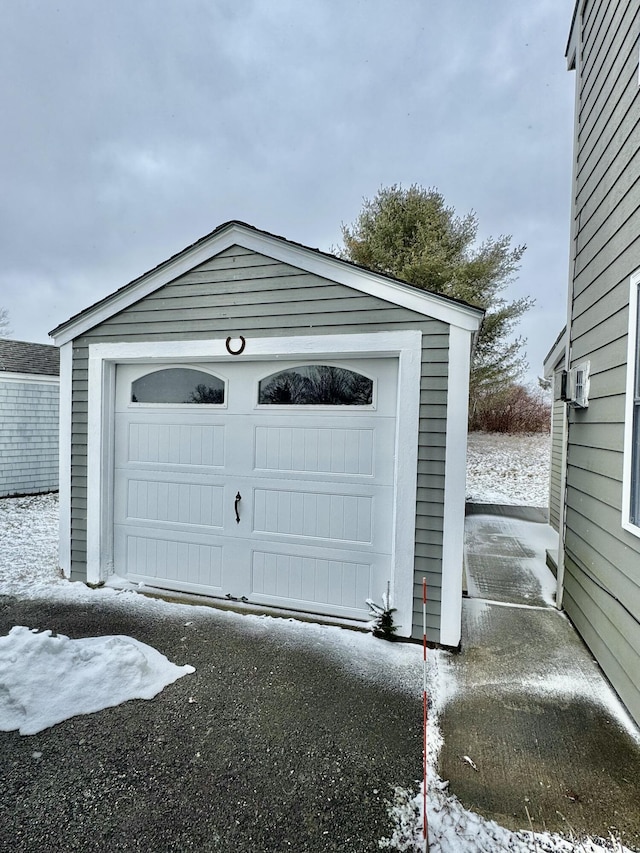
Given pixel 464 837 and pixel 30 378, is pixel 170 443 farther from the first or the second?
pixel 30 378

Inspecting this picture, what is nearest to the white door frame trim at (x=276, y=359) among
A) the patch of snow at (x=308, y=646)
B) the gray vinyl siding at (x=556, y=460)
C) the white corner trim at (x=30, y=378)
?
the patch of snow at (x=308, y=646)

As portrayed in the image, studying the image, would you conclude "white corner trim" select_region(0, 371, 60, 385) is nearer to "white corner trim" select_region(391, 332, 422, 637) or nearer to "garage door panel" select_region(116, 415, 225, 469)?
"garage door panel" select_region(116, 415, 225, 469)

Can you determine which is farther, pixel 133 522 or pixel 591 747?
pixel 133 522

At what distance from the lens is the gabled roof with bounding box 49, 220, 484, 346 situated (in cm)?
320

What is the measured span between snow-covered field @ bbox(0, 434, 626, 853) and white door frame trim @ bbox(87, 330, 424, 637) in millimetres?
433

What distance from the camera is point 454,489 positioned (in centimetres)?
321

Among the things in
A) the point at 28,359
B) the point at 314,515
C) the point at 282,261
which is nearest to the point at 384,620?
the point at 314,515

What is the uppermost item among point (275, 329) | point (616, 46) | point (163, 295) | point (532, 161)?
point (532, 161)

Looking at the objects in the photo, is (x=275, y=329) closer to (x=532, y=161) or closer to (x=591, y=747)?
(x=591, y=747)

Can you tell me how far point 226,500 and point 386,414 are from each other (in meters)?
1.70

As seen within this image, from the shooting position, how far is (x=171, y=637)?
3.28 metres

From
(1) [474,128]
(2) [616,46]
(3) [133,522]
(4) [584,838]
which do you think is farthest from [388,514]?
(1) [474,128]

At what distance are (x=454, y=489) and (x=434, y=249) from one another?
32.3 ft

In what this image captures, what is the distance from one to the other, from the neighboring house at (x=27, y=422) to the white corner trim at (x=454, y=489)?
31.5 ft
